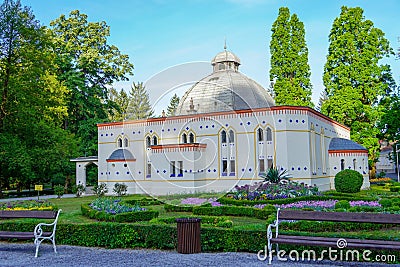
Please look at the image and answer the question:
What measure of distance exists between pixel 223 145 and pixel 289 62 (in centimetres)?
1602

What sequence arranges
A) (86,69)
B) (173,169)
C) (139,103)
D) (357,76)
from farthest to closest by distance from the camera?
(86,69) → (357,76) → (173,169) → (139,103)

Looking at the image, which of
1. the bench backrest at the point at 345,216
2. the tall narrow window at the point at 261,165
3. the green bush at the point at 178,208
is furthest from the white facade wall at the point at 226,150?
the bench backrest at the point at 345,216

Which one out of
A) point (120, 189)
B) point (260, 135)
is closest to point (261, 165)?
point (260, 135)

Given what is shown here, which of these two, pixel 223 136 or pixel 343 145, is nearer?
pixel 223 136

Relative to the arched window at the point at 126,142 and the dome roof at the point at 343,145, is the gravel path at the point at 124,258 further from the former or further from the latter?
the dome roof at the point at 343,145

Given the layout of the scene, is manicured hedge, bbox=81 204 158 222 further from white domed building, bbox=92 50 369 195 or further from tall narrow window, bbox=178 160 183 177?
tall narrow window, bbox=178 160 183 177

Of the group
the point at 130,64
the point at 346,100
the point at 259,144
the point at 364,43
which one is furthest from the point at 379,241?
the point at 130,64

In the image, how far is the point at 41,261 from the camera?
29.3 ft

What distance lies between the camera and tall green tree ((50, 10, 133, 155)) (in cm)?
4250

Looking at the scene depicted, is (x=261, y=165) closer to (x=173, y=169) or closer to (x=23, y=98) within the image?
(x=173, y=169)

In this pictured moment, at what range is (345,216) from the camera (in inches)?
334

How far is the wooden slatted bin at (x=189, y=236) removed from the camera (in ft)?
30.4

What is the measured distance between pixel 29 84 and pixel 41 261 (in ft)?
81.7

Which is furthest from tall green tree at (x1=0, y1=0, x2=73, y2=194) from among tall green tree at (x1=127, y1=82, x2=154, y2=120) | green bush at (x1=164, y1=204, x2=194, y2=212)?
tall green tree at (x1=127, y1=82, x2=154, y2=120)
